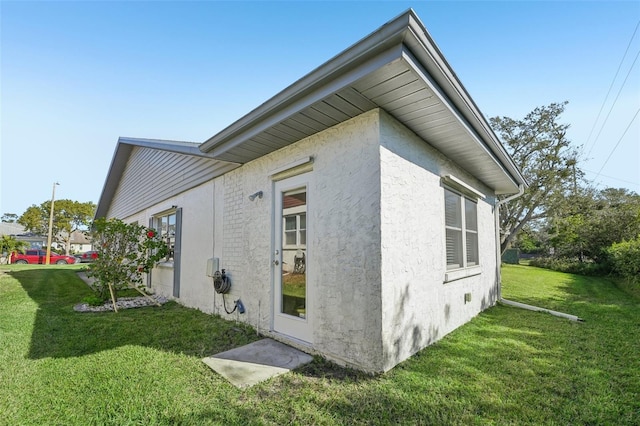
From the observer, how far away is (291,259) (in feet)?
13.4

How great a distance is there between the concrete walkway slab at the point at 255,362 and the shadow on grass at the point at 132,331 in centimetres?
28

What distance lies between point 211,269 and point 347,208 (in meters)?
3.41

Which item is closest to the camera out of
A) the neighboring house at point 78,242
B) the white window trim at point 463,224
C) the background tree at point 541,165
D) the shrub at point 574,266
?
the white window trim at point 463,224

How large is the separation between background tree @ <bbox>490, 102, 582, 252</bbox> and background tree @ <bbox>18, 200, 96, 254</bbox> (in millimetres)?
37849

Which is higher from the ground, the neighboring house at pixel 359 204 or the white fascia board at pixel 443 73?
the white fascia board at pixel 443 73

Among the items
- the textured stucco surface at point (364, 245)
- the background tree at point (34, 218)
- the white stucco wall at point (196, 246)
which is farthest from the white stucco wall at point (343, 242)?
the background tree at point (34, 218)

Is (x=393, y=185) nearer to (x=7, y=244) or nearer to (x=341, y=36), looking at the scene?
(x=341, y=36)

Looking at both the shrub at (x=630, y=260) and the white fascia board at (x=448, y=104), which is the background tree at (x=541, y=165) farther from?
the white fascia board at (x=448, y=104)

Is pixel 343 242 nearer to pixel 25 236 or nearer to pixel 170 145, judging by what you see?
pixel 170 145

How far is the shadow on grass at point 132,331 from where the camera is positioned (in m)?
3.73

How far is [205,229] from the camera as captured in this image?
607 cm

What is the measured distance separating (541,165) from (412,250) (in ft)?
55.6

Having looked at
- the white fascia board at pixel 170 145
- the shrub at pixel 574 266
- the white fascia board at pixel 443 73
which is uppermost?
the white fascia board at pixel 170 145

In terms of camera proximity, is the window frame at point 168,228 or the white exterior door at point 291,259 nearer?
the white exterior door at point 291,259
